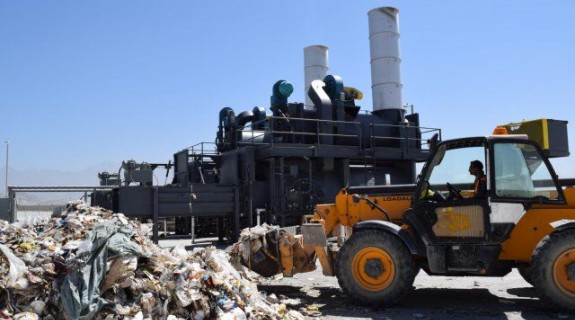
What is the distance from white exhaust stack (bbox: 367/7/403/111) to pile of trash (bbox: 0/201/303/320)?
13.5 meters

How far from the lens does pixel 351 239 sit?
261 inches

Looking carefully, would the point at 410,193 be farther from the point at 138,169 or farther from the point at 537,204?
the point at 138,169

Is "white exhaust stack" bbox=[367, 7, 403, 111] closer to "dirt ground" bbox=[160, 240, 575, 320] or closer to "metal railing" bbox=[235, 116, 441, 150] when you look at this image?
"metal railing" bbox=[235, 116, 441, 150]

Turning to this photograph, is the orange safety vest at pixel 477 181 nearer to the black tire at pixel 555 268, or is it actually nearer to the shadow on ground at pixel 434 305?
the black tire at pixel 555 268

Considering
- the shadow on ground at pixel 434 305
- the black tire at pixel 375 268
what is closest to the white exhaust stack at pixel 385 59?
the shadow on ground at pixel 434 305

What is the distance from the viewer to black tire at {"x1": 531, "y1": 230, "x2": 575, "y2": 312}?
5.74 m

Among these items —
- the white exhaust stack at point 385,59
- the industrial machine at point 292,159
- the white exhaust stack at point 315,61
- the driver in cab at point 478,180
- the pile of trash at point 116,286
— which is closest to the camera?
the pile of trash at point 116,286

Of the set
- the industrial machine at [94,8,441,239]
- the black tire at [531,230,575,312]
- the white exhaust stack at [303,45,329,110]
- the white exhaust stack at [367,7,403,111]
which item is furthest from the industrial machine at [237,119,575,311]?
the white exhaust stack at [303,45,329,110]

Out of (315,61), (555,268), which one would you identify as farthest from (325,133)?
(555,268)

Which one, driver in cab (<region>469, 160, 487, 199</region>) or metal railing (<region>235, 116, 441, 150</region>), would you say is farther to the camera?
metal railing (<region>235, 116, 441, 150</region>)

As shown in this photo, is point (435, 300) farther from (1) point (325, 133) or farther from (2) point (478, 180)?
(1) point (325, 133)

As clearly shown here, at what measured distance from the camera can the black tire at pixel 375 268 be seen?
20.7 ft

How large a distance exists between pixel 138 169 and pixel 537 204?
50.6 feet

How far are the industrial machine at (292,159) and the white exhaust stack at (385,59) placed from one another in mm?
36
